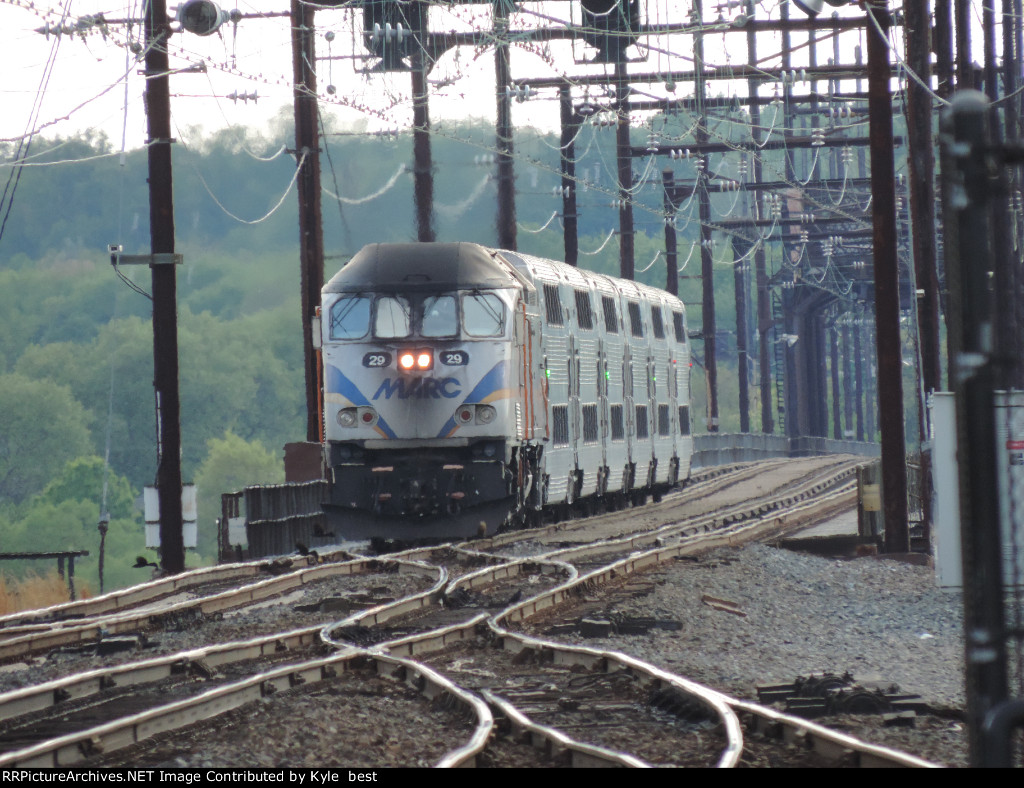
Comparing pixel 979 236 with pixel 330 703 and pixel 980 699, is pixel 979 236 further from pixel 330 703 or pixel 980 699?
pixel 330 703

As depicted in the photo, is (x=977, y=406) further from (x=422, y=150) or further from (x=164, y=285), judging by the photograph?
(x=422, y=150)

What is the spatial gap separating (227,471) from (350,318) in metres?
71.8

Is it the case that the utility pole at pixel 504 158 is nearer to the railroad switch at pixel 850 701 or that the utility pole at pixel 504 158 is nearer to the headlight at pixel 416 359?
the headlight at pixel 416 359

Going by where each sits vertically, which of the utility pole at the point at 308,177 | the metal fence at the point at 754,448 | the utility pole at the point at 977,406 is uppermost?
the utility pole at the point at 308,177

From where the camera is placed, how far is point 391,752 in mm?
8016

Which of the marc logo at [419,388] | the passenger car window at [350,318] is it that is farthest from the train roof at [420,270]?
the marc logo at [419,388]

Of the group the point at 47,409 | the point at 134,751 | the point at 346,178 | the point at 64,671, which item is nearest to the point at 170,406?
the point at 64,671

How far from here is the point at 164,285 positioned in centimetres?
2012

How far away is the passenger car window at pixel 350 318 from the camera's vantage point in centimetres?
2111

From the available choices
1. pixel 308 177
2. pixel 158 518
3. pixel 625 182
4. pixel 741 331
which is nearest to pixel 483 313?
pixel 158 518

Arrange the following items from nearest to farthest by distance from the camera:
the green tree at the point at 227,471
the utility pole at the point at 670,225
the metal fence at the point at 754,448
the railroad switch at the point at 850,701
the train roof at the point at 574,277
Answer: the railroad switch at the point at 850,701 → the train roof at the point at 574,277 → the utility pole at the point at 670,225 → the metal fence at the point at 754,448 → the green tree at the point at 227,471

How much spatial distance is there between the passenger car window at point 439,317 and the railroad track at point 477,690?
5.49m

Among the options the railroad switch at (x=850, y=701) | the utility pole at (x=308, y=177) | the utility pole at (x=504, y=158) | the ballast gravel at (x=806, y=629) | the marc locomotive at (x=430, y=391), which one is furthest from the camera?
the utility pole at (x=504, y=158)

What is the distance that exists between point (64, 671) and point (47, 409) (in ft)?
266
